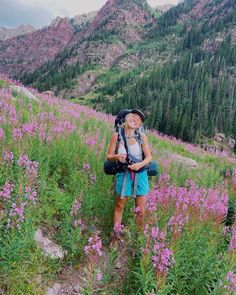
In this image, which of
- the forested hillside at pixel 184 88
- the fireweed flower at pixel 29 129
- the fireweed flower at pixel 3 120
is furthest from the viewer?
the forested hillside at pixel 184 88

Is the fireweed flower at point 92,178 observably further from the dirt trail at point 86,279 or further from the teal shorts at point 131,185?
the dirt trail at point 86,279

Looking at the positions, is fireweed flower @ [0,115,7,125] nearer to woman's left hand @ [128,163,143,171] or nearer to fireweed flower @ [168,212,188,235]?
woman's left hand @ [128,163,143,171]

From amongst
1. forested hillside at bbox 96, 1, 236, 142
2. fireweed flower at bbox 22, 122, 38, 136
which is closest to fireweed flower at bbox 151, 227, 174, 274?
fireweed flower at bbox 22, 122, 38, 136

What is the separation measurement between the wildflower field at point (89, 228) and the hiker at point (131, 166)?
205 mm

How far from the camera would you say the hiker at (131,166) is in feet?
17.9

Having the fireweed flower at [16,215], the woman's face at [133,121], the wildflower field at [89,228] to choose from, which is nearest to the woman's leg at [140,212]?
the wildflower field at [89,228]

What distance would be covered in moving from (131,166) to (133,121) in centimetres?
83

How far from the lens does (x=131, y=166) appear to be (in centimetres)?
538

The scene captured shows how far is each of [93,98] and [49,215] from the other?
162943mm

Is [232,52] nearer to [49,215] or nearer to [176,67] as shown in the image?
[176,67]

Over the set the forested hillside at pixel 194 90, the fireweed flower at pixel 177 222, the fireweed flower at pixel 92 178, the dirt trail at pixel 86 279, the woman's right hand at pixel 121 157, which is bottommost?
the dirt trail at pixel 86 279

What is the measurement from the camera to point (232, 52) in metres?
155

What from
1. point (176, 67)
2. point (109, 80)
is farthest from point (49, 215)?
point (109, 80)

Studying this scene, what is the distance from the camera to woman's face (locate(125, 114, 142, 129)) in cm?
571
